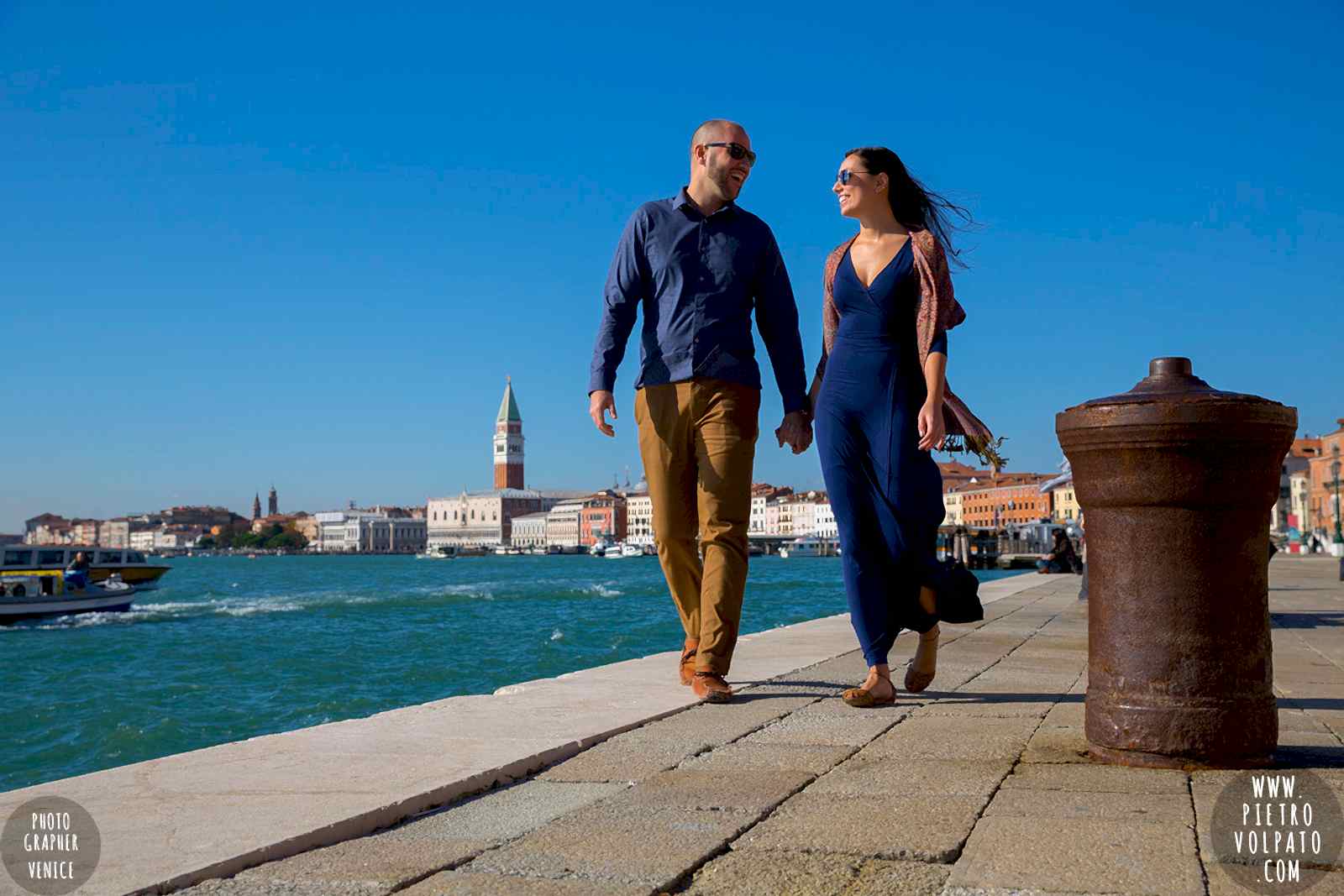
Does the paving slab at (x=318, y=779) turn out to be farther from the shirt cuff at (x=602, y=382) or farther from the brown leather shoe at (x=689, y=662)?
the shirt cuff at (x=602, y=382)

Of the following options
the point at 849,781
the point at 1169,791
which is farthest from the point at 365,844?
the point at 1169,791

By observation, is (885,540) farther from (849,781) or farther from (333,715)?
(333,715)

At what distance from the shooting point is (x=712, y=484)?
389 centimetres

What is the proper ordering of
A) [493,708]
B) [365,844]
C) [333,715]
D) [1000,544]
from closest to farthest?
1. [365,844]
2. [493,708]
3. [333,715]
4. [1000,544]

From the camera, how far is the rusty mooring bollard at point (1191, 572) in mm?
2455

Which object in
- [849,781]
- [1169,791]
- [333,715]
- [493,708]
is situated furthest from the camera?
[333,715]

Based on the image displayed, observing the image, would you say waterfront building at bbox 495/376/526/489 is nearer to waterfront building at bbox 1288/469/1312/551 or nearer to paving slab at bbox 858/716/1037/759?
waterfront building at bbox 1288/469/1312/551

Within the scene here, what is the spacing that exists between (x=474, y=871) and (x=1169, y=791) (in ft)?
4.26

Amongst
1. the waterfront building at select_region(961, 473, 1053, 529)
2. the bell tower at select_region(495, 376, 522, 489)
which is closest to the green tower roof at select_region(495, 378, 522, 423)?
the bell tower at select_region(495, 376, 522, 489)

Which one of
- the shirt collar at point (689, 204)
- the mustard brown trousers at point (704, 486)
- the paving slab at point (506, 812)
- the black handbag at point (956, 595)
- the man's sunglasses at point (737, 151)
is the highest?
the man's sunglasses at point (737, 151)

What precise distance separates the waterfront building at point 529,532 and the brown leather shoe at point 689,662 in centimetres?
15401

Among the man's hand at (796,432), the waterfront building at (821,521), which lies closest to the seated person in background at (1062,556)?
the man's hand at (796,432)

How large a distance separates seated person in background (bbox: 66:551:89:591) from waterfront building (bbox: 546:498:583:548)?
11918 cm

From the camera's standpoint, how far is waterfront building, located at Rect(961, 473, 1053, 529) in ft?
399
